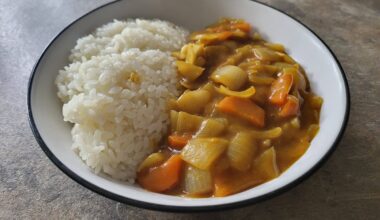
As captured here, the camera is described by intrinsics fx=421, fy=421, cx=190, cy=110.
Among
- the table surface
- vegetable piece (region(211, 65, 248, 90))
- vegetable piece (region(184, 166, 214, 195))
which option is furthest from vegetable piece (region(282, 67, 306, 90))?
vegetable piece (region(184, 166, 214, 195))

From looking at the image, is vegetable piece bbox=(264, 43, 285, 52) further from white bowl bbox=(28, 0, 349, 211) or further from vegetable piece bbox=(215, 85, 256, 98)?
vegetable piece bbox=(215, 85, 256, 98)

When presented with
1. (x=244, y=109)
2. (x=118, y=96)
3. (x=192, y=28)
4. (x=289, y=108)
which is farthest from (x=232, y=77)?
(x=192, y=28)

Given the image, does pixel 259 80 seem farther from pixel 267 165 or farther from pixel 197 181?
pixel 197 181

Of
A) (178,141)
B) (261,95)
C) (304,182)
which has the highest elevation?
(261,95)

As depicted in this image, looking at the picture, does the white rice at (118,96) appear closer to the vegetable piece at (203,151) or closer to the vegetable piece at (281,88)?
the vegetable piece at (203,151)

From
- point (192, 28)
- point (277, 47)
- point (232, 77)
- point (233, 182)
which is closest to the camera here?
point (233, 182)

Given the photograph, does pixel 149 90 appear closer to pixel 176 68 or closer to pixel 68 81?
pixel 176 68

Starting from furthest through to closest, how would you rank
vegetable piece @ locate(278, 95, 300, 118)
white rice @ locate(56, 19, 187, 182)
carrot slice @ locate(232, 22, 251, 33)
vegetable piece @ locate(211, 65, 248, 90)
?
1. carrot slice @ locate(232, 22, 251, 33)
2. vegetable piece @ locate(211, 65, 248, 90)
3. vegetable piece @ locate(278, 95, 300, 118)
4. white rice @ locate(56, 19, 187, 182)

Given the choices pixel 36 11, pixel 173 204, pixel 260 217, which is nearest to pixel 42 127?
pixel 173 204

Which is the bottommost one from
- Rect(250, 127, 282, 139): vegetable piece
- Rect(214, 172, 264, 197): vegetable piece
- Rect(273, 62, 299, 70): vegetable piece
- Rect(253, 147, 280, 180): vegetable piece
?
Rect(214, 172, 264, 197): vegetable piece
